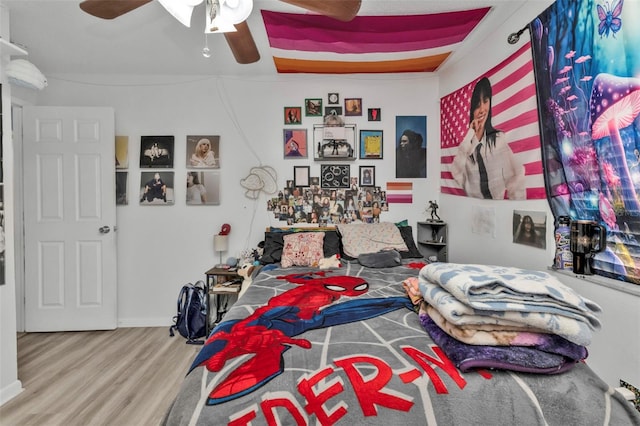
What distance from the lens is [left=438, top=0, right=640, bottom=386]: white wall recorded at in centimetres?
141

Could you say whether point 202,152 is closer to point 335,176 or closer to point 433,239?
point 335,176

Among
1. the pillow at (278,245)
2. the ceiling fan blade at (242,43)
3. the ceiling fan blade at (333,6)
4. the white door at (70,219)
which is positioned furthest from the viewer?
the white door at (70,219)

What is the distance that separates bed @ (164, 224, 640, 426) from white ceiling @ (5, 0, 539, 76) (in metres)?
1.91

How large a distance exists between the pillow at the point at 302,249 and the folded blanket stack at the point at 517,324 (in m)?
1.68

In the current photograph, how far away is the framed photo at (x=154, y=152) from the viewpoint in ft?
10.5

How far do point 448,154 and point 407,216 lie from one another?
0.74m

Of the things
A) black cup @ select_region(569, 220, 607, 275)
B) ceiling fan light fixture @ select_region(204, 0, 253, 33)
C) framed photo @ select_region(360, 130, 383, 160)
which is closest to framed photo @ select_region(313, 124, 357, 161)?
framed photo @ select_region(360, 130, 383, 160)

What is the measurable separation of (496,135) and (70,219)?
12.6ft

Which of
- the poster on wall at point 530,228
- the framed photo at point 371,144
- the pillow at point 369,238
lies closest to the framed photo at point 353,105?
the framed photo at point 371,144

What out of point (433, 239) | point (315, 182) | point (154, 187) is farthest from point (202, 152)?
point (433, 239)

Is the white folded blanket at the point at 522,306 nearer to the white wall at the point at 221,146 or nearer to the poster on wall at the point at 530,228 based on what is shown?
the poster on wall at the point at 530,228

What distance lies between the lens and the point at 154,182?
3.23 m

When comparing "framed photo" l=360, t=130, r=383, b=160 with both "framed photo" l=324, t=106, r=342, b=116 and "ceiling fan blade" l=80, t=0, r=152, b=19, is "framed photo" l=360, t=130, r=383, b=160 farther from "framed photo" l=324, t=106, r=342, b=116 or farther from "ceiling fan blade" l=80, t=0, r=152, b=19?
"ceiling fan blade" l=80, t=0, r=152, b=19

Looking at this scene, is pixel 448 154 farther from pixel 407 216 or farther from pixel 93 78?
pixel 93 78
